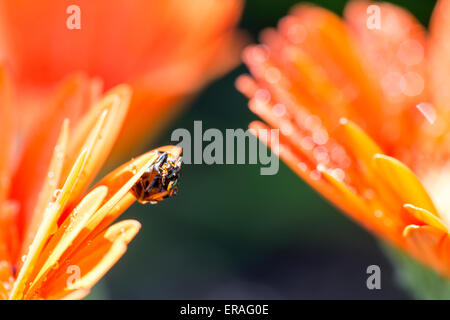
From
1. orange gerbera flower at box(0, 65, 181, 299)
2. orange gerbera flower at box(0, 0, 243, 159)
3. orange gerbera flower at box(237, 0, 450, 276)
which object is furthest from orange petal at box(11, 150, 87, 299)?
orange gerbera flower at box(0, 0, 243, 159)

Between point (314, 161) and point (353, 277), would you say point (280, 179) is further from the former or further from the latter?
point (314, 161)

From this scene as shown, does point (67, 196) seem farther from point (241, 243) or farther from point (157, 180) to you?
point (241, 243)

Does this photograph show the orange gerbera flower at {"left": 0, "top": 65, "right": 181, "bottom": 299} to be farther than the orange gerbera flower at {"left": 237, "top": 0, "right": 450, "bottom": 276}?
No

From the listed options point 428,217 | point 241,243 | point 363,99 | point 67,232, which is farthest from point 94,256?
point 241,243

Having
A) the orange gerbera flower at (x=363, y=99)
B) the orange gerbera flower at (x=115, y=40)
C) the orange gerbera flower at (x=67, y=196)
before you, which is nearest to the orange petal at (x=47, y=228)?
the orange gerbera flower at (x=67, y=196)

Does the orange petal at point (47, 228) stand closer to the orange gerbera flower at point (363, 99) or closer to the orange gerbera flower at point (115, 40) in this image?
the orange gerbera flower at point (363, 99)

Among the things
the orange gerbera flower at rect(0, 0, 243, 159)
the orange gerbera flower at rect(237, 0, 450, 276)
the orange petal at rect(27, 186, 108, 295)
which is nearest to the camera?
the orange petal at rect(27, 186, 108, 295)

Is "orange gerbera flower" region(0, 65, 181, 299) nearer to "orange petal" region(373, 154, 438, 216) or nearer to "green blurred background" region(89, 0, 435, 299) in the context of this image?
"orange petal" region(373, 154, 438, 216)
